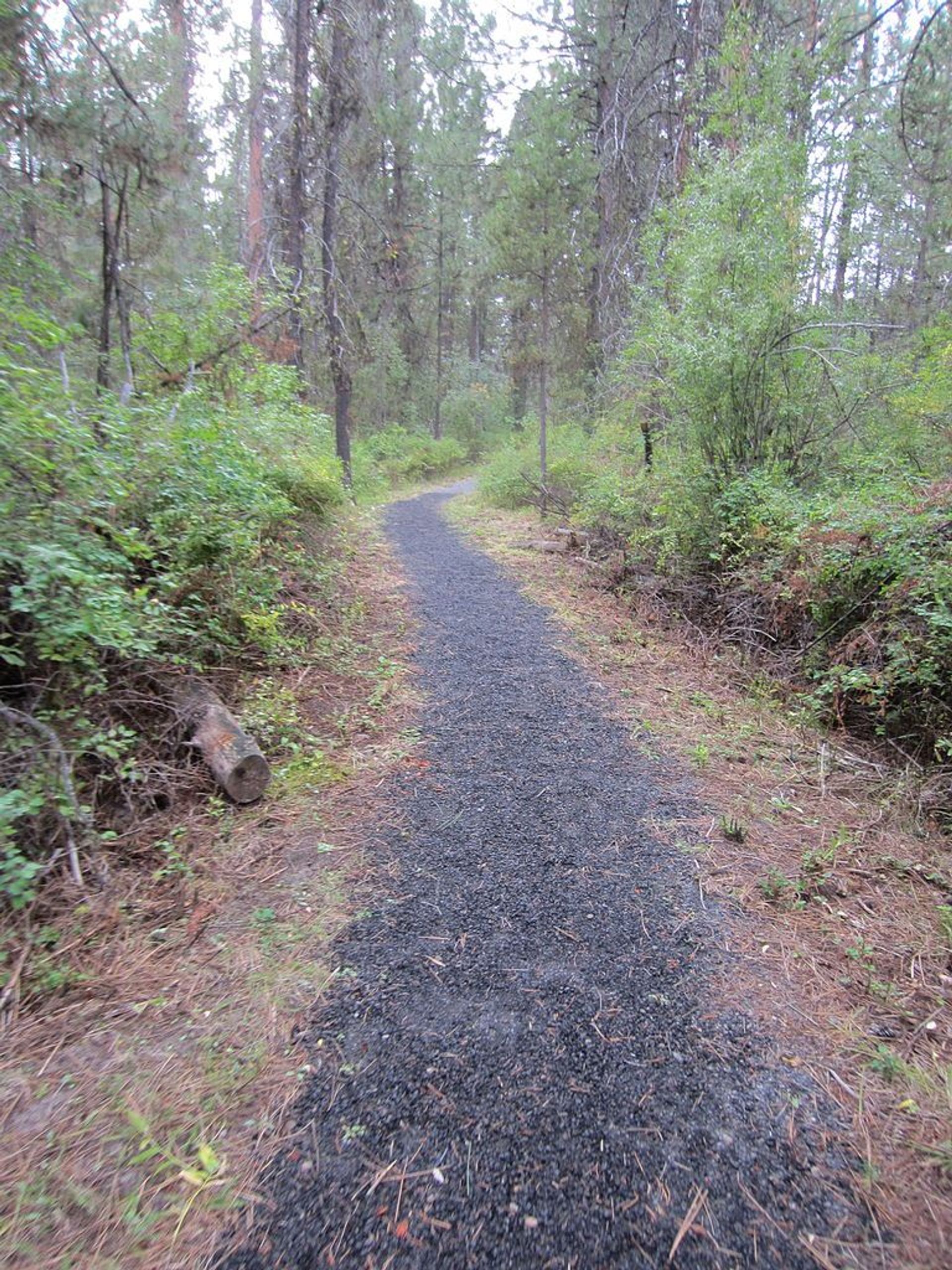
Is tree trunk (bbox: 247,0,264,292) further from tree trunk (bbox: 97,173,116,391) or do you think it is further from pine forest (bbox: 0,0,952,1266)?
tree trunk (bbox: 97,173,116,391)

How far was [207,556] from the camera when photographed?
14.9 ft

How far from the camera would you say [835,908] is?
2.85 meters

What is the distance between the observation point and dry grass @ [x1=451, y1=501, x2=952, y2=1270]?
1846 mm

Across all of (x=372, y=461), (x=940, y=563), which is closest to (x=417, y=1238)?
(x=940, y=563)

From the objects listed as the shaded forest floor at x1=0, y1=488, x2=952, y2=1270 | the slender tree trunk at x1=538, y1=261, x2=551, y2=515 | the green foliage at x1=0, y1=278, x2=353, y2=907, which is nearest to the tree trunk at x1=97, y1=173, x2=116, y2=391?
the green foliage at x1=0, y1=278, x2=353, y2=907

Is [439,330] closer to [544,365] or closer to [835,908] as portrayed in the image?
[544,365]

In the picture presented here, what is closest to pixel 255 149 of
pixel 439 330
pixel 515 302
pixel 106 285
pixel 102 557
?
pixel 515 302

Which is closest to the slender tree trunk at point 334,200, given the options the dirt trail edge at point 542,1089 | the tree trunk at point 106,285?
the tree trunk at point 106,285

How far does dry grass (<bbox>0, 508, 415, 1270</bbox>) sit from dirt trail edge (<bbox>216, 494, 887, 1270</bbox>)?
0.16 m

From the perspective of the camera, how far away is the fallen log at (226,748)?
3.48 m

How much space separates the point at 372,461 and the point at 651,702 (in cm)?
1748

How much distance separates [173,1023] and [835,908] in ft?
9.24

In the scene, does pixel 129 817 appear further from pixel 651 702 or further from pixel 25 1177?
pixel 651 702

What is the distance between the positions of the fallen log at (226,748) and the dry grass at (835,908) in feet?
7.64
